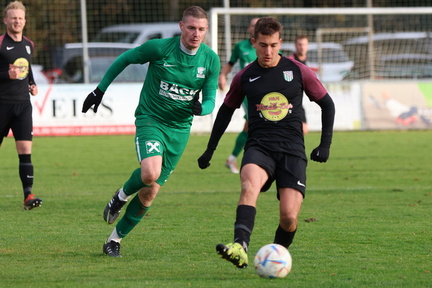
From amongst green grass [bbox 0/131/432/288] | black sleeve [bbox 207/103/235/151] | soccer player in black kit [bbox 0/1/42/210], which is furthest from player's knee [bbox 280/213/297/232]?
soccer player in black kit [bbox 0/1/42/210]

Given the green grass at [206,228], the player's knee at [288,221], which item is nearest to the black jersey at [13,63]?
the green grass at [206,228]

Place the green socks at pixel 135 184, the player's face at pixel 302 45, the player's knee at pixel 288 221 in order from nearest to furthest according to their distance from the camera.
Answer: the player's knee at pixel 288 221 → the green socks at pixel 135 184 → the player's face at pixel 302 45

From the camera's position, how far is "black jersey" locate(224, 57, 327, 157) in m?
6.07

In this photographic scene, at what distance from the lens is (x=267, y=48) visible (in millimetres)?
6020

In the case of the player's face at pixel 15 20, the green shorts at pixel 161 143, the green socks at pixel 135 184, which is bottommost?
the green socks at pixel 135 184

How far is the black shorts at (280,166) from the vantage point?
5930 millimetres

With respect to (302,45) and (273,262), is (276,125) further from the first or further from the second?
(302,45)

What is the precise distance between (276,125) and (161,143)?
1140 millimetres

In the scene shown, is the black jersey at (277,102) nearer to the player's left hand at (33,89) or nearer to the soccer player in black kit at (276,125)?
the soccer player in black kit at (276,125)

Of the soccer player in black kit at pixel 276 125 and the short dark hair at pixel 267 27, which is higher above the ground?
the short dark hair at pixel 267 27

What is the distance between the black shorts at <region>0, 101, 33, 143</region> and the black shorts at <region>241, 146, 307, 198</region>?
4.17 meters

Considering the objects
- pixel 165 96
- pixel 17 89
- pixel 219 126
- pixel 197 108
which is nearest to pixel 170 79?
pixel 165 96

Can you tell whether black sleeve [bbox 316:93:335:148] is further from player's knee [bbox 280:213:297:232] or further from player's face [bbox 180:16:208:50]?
player's face [bbox 180:16:208:50]

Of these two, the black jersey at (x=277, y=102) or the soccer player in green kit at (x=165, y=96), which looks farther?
the soccer player in green kit at (x=165, y=96)
